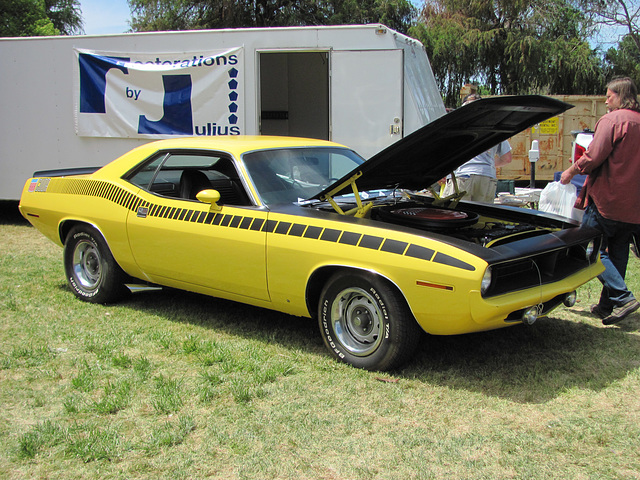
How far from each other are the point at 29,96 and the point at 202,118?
309cm

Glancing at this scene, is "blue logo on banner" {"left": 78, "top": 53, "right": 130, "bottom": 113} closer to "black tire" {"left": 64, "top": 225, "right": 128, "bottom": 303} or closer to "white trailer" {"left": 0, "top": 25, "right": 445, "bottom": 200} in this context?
"white trailer" {"left": 0, "top": 25, "right": 445, "bottom": 200}

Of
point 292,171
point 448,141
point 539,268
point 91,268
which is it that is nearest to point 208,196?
point 292,171

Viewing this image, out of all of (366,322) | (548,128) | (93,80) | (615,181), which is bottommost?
(366,322)

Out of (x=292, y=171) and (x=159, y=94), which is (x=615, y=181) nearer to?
(x=292, y=171)

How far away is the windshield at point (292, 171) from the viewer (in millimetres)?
4516

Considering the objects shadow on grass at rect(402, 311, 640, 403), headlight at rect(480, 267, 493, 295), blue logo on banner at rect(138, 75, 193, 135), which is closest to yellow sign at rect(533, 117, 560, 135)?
blue logo on banner at rect(138, 75, 193, 135)

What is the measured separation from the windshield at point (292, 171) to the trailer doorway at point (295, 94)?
7957 millimetres

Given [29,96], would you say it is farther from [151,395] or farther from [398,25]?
[398,25]

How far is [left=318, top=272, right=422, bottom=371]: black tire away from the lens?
372 centimetres

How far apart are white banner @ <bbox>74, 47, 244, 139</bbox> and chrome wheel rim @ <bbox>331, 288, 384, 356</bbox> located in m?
5.25

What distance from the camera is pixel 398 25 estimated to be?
1126 inches

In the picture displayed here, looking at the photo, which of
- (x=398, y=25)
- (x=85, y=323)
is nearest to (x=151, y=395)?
(x=85, y=323)

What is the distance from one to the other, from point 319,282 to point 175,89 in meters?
5.81

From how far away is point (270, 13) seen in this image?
93.7 ft
